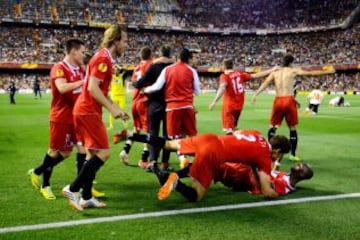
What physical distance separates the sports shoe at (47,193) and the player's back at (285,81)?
19.0 ft

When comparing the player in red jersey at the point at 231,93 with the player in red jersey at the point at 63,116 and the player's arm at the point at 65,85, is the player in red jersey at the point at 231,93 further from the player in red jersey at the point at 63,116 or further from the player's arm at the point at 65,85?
the player's arm at the point at 65,85

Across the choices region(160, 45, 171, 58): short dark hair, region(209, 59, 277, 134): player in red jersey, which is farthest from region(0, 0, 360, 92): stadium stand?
region(160, 45, 171, 58): short dark hair

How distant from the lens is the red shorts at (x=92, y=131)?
595cm

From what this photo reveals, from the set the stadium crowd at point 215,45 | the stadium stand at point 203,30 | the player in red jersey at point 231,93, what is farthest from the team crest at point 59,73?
the stadium crowd at point 215,45

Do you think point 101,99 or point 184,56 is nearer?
point 101,99

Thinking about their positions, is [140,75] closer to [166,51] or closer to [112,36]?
[166,51]

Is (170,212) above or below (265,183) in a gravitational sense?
below

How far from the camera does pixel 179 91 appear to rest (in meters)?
8.62

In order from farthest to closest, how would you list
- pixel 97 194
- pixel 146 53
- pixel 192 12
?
pixel 192 12, pixel 146 53, pixel 97 194

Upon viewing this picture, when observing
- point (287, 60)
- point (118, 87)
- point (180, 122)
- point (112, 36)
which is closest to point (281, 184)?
point (180, 122)

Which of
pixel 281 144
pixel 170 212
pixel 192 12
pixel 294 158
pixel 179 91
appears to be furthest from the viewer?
pixel 192 12

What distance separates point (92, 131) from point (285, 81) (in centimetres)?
579

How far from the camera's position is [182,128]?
891 cm

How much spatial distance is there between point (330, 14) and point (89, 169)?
74560mm
